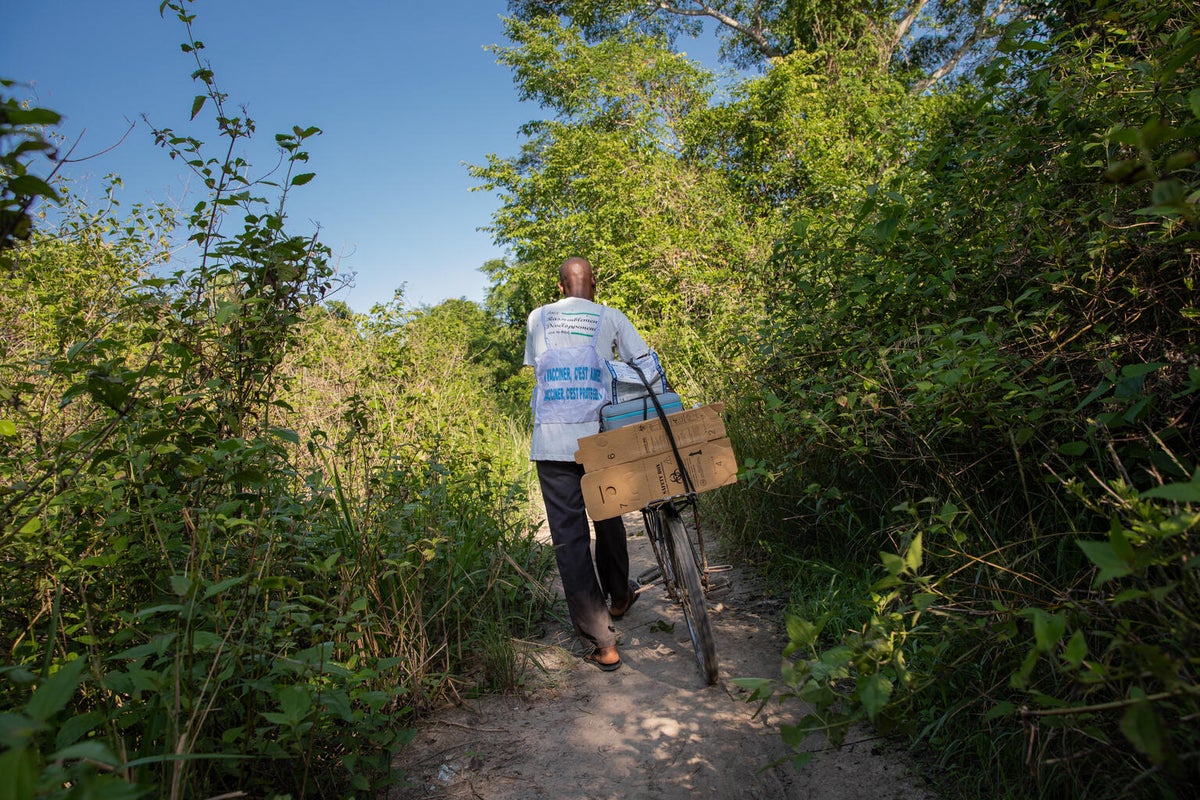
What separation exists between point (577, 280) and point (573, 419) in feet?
Result: 2.72

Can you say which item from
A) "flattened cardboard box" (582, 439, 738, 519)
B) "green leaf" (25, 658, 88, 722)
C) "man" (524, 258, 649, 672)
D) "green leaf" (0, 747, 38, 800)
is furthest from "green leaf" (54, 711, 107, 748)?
"man" (524, 258, 649, 672)

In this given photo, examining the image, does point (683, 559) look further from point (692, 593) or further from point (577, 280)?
point (577, 280)

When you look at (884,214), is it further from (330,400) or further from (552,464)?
(330,400)

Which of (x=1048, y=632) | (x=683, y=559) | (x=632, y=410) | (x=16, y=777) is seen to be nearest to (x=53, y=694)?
(x=16, y=777)

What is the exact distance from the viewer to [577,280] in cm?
384

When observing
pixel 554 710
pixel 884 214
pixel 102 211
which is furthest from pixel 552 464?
pixel 102 211

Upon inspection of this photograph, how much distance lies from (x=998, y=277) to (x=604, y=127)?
49.8 ft

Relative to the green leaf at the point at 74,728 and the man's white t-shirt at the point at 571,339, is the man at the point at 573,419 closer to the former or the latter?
the man's white t-shirt at the point at 571,339

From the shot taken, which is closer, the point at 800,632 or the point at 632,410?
the point at 800,632

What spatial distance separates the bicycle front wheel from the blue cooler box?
0.52m

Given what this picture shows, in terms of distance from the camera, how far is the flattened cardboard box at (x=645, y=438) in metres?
3.14

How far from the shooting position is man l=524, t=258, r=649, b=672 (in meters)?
3.53

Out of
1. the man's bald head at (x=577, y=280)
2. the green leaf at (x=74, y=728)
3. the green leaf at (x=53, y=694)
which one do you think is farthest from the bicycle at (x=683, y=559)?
the green leaf at (x=53, y=694)

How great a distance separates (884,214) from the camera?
2.96 meters
